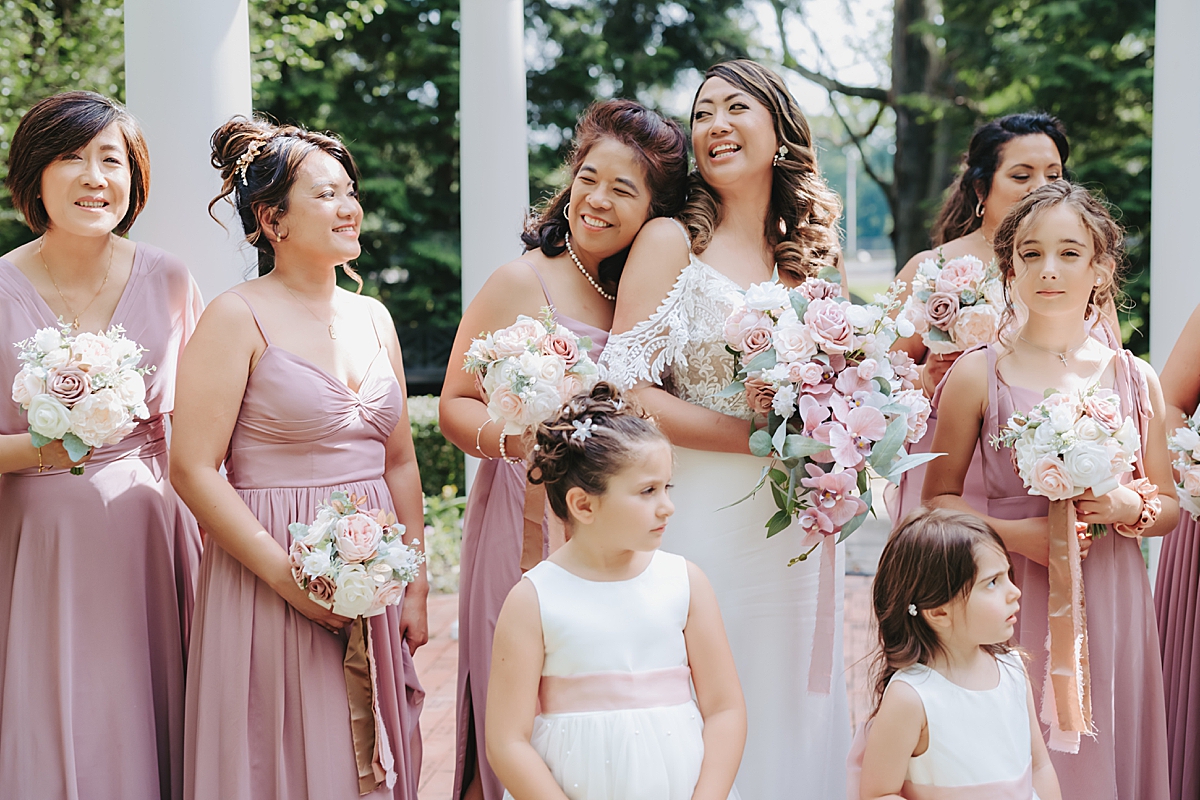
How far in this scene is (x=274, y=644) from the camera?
3277mm

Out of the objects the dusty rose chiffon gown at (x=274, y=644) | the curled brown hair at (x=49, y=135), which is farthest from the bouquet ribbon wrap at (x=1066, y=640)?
the curled brown hair at (x=49, y=135)

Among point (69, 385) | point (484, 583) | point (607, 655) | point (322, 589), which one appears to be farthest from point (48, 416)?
point (607, 655)

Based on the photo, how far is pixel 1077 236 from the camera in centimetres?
344

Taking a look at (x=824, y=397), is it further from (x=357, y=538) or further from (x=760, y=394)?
(x=357, y=538)

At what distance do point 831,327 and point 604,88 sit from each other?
12.6m

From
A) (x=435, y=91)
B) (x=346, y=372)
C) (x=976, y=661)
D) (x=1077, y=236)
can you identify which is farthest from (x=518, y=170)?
(x=435, y=91)

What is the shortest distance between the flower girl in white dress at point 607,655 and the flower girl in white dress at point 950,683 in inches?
15.9

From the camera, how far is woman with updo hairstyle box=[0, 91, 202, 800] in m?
3.40

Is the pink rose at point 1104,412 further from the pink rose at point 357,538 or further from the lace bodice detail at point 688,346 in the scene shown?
the pink rose at point 357,538

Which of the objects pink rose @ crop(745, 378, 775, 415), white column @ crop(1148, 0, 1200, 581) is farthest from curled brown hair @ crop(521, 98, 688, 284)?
white column @ crop(1148, 0, 1200, 581)

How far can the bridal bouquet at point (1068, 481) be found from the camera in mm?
3160

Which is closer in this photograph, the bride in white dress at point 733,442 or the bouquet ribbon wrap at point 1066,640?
the bouquet ribbon wrap at point 1066,640

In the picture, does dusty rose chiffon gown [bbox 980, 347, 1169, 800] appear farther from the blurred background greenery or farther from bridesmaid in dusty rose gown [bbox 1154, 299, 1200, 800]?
the blurred background greenery

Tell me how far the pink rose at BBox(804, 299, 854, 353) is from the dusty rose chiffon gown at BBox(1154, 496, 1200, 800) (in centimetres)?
174
